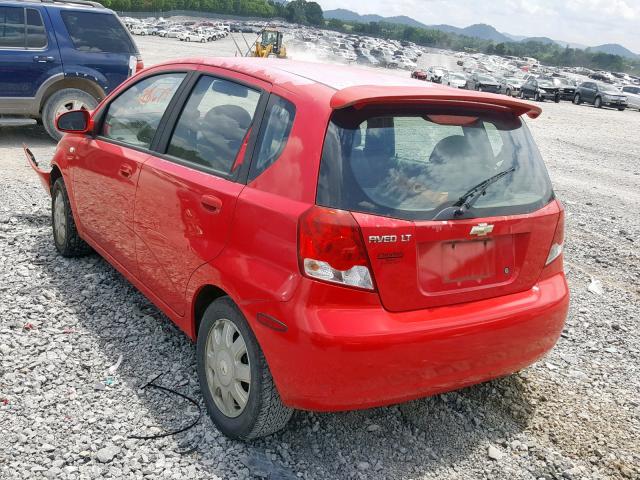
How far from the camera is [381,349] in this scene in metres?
2.62

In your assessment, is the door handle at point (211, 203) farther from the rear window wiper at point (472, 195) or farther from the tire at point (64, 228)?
the tire at point (64, 228)

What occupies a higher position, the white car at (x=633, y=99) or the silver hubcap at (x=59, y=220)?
the silver hubcap at (x=59, y=220)

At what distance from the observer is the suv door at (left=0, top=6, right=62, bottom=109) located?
31.9 feet

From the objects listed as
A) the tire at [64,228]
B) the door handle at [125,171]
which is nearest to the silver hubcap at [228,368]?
the door handle at [125,171]

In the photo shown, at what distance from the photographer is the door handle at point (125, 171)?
3941 millimetres

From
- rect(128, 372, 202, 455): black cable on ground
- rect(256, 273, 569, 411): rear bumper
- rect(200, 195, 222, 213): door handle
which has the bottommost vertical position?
rect(128, 372, 202, 455): black cable on ground

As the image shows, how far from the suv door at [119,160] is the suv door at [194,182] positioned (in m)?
0.18

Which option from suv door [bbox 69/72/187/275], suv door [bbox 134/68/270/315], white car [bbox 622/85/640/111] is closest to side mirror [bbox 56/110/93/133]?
suv door [bbox 69/72/187/275]

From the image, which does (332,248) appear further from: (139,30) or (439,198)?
(139,30)

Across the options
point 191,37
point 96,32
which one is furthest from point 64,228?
point 191,37

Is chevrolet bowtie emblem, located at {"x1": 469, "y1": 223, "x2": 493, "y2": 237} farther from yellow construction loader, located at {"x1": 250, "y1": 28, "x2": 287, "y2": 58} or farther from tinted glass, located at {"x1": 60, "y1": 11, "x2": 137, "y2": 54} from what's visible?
yellow construction loader, located at {"x1": 250, "y1": 28, "x2": 287, "y2": 58}

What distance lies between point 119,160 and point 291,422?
2025mm

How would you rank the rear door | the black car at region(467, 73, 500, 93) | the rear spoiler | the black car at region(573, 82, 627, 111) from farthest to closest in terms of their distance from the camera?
the black car at region(467, 73, 500, 93)
the black car at region(573, 82, 627, 111)
the rear door
the rear spoiler

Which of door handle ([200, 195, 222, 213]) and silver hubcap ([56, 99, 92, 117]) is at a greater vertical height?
door handle ([200, 195, 222, 213])
